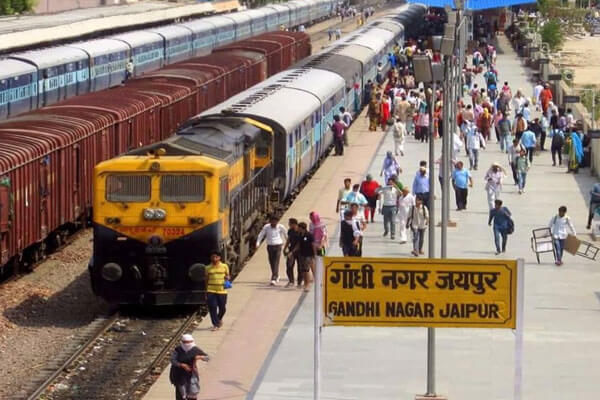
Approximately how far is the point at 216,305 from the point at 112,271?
5.62 ft

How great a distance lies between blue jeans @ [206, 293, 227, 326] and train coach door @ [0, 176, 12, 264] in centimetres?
395

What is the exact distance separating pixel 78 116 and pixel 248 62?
952 inches

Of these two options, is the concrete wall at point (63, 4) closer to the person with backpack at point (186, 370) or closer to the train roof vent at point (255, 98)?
the train roof vent at point (255, 98)

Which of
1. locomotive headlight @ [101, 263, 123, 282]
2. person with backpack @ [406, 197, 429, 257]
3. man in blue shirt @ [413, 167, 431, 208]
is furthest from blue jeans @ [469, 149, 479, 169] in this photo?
locomotive headlight @ [101, 263, 123, 282]

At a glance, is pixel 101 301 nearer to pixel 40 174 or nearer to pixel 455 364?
pixel 40 174

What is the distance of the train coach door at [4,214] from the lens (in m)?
23.8

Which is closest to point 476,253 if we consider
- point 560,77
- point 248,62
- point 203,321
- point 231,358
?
point 203,321

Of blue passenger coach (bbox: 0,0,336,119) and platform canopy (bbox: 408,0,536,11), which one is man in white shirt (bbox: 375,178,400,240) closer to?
blue passenger coach (bbox: 0,0,336,119)

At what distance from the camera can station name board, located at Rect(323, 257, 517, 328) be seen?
52.5ft

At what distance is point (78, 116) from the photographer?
2983cm

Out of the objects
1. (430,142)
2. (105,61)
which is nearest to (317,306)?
(430,142)

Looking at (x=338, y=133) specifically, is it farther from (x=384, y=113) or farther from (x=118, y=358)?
(x=118, y=358)

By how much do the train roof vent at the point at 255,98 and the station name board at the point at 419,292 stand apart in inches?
575

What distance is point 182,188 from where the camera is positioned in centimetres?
2261
